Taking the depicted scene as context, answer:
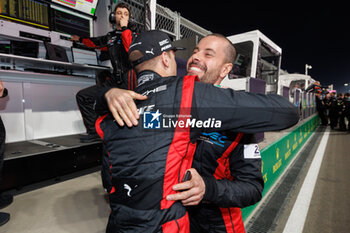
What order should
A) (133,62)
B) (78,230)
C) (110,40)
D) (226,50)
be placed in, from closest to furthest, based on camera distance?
(133,62), (226,50), (78,230), (110,40)

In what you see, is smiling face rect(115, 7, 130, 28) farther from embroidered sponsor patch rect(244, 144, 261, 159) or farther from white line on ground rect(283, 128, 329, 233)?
white line on ground rect(283, 128, 329, 233)

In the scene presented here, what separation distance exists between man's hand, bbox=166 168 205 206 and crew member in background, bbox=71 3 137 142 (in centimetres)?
147

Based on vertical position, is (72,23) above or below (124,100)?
above

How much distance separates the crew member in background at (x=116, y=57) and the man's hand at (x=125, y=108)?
4.32 ft

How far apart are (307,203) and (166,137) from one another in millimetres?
2712

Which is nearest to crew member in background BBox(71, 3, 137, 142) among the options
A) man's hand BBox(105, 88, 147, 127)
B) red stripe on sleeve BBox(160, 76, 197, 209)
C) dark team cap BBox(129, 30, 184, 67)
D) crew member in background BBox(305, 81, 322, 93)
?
dark team cap BBox(129, 30, 184, 67)

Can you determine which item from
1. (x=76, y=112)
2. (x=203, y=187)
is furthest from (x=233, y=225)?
(x=76, y=112)

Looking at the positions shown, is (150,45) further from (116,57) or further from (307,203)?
(307,203)

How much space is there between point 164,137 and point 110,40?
7.79 feet

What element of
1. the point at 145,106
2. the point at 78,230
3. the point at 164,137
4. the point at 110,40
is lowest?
the point at 78,230

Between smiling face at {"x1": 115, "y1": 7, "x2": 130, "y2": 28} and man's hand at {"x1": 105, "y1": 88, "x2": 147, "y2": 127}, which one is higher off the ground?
smiling face at {"x1": 115, "y1": 7, "x2": 130, "y2": 28}

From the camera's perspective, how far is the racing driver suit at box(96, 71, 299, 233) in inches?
26.3

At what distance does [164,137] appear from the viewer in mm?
683

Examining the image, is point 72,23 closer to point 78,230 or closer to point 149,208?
point 78,230
